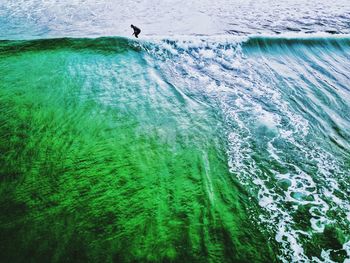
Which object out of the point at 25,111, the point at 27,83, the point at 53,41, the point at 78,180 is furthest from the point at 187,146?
the point at 53,41

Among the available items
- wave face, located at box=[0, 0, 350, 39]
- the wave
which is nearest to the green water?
the wave

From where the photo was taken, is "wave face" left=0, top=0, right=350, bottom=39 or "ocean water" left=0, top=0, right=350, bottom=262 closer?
"ocean water" left=0, top=0, right=350, bottom=262

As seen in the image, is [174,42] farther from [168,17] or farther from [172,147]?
Answer: [172,147]

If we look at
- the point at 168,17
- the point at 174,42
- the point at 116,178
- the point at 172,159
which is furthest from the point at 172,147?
the point at 168,17

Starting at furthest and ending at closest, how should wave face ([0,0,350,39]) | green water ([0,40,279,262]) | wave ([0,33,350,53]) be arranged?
wave face ([0,0,350,39])
wave ([0,33,350,53])
green water ([0,40,279,262])

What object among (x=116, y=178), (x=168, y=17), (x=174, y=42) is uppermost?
(x=168, y=17)

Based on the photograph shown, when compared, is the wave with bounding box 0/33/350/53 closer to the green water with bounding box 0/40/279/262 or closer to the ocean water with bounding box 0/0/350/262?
the ocean water with bounding box 0/0/350/262
